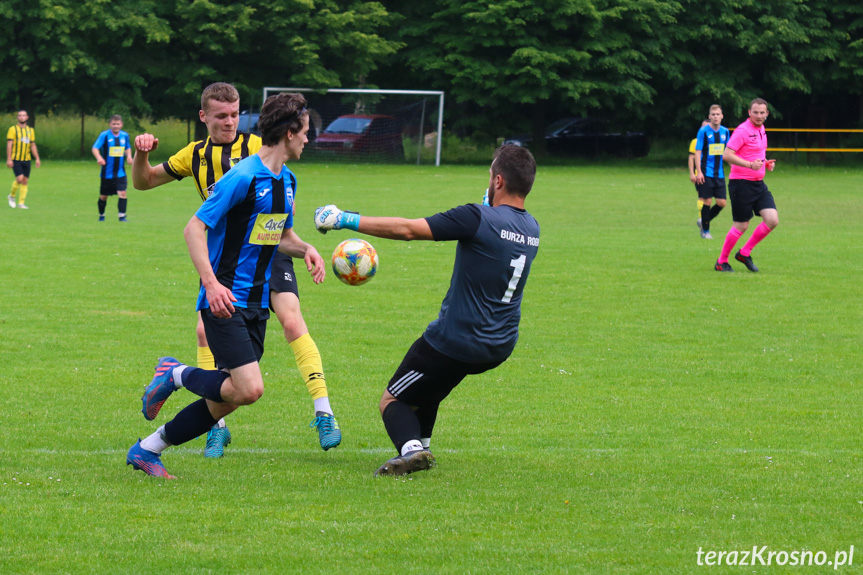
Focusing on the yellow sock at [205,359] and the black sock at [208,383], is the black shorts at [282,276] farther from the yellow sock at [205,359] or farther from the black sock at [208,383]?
the black sock at [208,383]

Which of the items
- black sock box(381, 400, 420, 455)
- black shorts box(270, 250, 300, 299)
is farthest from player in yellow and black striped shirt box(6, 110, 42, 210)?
black sock box(381, 400, 420, 455)

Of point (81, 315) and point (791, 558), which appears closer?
point (791, 558)

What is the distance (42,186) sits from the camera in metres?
28.3

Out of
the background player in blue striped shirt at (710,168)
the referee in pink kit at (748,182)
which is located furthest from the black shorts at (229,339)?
the background player in blue striped shirt at (710,168)

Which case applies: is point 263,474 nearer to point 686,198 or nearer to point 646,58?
point 686,198

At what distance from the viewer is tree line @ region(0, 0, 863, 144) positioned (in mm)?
40219

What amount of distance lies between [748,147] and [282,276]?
378 inches

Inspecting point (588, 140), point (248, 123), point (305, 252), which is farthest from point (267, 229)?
point (588, 140)

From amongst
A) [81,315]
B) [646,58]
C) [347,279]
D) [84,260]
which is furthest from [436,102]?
[347,279]

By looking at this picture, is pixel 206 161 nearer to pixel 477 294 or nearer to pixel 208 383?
pixel 208 383

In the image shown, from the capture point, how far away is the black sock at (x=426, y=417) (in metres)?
5.92

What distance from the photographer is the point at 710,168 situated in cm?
1906

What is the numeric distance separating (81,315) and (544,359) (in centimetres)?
488

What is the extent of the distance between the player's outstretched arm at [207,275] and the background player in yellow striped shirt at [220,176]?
1.08 metres
